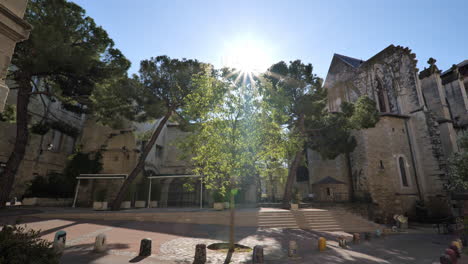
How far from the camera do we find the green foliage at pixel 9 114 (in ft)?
54.9

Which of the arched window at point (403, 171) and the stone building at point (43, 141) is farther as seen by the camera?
the arched window at point (403, 171)

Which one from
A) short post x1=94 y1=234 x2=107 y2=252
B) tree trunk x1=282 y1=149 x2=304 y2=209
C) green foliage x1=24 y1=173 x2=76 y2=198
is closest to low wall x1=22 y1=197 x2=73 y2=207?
green foliage x1=24 y1=173 x2=76 y2=198

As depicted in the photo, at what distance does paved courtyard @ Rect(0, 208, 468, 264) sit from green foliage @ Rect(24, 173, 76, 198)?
7.79 meters

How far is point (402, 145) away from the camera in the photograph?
21.7 m

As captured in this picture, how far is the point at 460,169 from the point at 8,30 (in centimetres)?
2368

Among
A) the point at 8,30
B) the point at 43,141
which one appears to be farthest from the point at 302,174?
the point at 8,30

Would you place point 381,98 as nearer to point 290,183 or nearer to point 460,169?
point 460,169

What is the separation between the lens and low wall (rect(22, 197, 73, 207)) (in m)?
17.3

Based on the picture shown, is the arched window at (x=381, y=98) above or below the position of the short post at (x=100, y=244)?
above

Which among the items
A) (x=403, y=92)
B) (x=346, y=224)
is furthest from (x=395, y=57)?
(x=346, y=224)

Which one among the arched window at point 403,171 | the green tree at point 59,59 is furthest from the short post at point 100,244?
the arched window at point 403,171

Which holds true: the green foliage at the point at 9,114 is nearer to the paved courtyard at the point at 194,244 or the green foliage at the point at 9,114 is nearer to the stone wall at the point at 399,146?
the paved courtyard at the point at 194,244

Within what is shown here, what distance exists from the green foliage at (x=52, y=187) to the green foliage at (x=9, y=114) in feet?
16.1

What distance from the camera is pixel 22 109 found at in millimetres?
14852
